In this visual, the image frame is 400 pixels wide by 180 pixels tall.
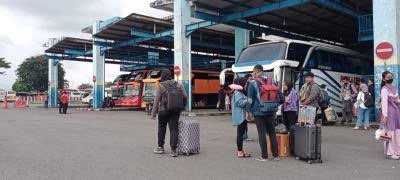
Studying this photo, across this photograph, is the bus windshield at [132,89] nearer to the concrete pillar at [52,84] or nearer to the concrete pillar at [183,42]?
the concrete pillar at [183,42]

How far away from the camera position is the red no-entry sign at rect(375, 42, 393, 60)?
14624mm

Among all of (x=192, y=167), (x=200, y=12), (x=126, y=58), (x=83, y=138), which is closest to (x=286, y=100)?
(x=192, y=167)

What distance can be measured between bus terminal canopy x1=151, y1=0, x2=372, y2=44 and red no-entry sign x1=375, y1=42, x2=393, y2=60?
509 cm

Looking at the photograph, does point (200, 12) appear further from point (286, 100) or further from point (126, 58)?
point (126, 58)

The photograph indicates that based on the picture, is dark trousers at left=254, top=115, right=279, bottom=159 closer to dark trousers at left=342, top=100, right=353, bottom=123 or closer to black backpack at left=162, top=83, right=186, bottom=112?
black backpack at left=162, top=83, right=186, bottom=112

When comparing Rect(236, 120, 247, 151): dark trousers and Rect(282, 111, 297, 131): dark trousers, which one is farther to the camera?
Rect(282, 111, 297, 131): dark trousers

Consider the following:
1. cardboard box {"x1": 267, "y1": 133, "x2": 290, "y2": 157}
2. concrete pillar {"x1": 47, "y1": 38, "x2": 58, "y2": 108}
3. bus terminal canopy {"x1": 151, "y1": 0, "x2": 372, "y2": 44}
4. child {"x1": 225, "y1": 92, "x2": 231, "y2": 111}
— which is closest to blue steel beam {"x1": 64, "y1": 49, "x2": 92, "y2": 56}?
concrete pillar {"x1": 47, "y1": 38, "x2": 58, "y2": 108}

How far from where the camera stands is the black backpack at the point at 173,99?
8492 mm

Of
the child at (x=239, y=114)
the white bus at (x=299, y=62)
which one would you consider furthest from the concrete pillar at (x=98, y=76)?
the child at (x=239, y=114)

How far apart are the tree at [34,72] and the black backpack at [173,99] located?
77.2 meters

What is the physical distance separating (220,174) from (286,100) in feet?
11.3

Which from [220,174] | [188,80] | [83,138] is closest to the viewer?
[220,174]

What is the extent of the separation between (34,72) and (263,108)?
81758 mm

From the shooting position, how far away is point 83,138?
11.8m
